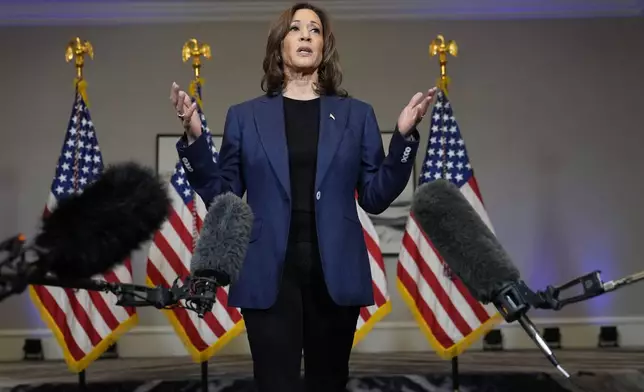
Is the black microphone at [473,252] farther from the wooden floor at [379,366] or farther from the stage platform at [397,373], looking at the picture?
the wooden floor at [379,366]

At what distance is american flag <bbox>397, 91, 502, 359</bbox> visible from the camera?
4.23 meters

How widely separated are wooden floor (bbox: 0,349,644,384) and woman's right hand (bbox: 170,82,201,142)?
2.71 meters

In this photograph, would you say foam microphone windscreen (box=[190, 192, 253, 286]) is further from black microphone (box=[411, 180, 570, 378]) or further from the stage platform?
the stage platform

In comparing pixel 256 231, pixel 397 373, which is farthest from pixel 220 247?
pixel 397 373

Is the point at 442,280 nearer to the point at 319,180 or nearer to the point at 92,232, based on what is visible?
the point at 319,180

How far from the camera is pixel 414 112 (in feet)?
6.32

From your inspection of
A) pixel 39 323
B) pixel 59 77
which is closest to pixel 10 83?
pixel 59 77

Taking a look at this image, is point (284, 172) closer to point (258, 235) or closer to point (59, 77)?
point (258, 235)

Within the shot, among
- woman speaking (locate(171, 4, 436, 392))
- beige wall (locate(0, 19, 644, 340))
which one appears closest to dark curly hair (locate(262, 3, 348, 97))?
woman speaking (locate(171, 4, 436, 392))

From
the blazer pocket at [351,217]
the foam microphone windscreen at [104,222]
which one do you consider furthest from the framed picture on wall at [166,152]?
the foam microphone windscreen at [104,222]

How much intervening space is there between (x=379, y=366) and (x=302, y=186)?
10.6 ft

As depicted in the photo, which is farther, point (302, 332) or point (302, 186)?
point (302, 186)

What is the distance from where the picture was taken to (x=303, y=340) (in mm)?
1830

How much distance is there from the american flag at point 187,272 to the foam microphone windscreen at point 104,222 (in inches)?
120
